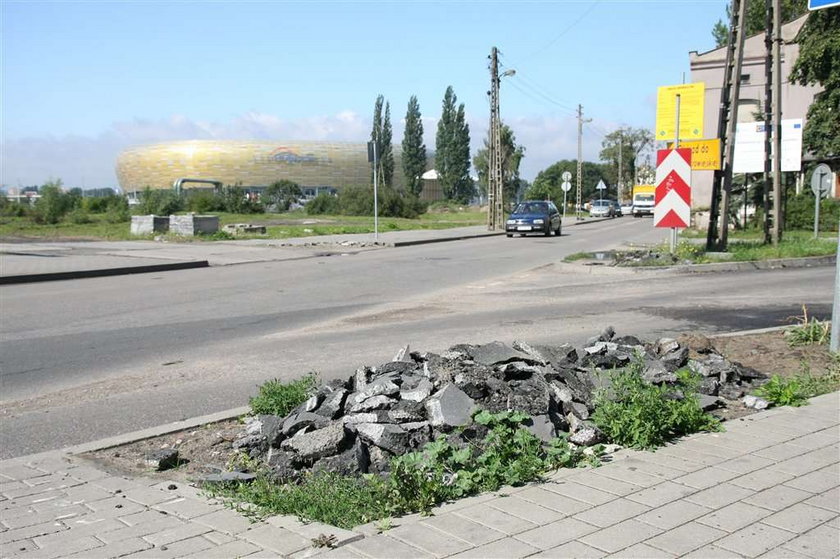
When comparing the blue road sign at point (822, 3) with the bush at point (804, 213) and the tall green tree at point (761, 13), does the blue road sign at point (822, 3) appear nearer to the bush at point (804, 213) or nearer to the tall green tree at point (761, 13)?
the bush at point (804, 213)

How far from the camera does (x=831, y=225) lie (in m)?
33.4

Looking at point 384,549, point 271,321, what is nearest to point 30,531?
point 384,549

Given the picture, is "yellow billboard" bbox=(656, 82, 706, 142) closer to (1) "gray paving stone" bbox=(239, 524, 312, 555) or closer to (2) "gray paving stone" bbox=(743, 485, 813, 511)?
(2) "gray paving stone" bbox=(743, 485, 813, 511)

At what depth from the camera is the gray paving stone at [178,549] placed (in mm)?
3361

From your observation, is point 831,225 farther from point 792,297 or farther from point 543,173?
point 543,173

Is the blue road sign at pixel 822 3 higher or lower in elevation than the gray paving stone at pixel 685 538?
higher

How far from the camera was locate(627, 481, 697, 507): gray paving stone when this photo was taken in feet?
12.7

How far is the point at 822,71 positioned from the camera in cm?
3806

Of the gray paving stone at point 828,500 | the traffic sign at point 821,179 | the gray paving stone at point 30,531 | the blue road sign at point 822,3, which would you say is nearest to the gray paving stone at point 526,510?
the gray paving stone at point 828,500

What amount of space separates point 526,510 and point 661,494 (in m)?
0.76

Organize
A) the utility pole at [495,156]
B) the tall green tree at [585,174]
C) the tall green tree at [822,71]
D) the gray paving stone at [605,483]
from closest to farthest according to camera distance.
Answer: the gray paving stone at [605,483]
the tall green tree at [822,71]
the utility pole at [495,156]
the tall green tree at [585,174]

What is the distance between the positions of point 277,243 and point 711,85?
4147 cm

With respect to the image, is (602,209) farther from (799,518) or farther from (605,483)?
(799,518)

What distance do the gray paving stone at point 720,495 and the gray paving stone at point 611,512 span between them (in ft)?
1.04
